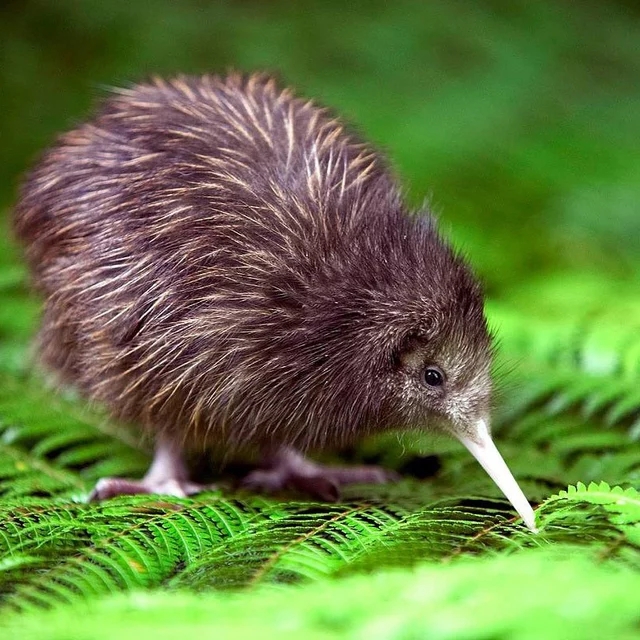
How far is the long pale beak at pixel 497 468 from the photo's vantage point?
2246 millimetres

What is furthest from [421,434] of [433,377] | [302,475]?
[302,475]

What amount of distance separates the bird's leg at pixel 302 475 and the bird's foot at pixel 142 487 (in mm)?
191

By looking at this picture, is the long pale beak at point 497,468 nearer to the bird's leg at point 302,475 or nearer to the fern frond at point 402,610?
the bird's leg at point 302,475

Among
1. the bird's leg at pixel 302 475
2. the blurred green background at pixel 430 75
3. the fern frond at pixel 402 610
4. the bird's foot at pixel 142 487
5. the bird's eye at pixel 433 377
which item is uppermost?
the blurred green background at pixel 430 75

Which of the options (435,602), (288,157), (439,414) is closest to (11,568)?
(435,602)

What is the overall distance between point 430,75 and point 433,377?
12.6 feet

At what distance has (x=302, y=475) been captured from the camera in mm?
2947

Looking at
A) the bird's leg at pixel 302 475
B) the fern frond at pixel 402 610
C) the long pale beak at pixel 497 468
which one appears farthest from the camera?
the bird's leg at pixel 302 475

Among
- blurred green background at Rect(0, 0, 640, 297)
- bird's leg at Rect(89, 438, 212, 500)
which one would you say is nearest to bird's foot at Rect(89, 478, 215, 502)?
bird's leg at Rect(89, 438, 212, 500)

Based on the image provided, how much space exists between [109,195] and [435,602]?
168cm

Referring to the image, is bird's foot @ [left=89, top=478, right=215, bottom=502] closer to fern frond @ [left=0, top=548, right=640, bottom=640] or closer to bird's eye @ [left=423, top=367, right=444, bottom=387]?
bird's eye @ [left=423, top=367, right=444, bottom=387]

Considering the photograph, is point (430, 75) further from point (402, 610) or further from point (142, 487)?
point (402, 610)

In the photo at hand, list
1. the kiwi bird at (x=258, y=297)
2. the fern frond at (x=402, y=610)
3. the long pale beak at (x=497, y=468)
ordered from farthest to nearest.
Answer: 1. the kiwi bird at (x=258, y=297)
2. the long pale beak at (x=497, y=468)
3. the fern frond at (x=402, y=610)

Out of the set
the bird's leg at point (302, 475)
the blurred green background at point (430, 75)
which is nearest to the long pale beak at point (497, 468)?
the bird's leg at point (302, 475)
